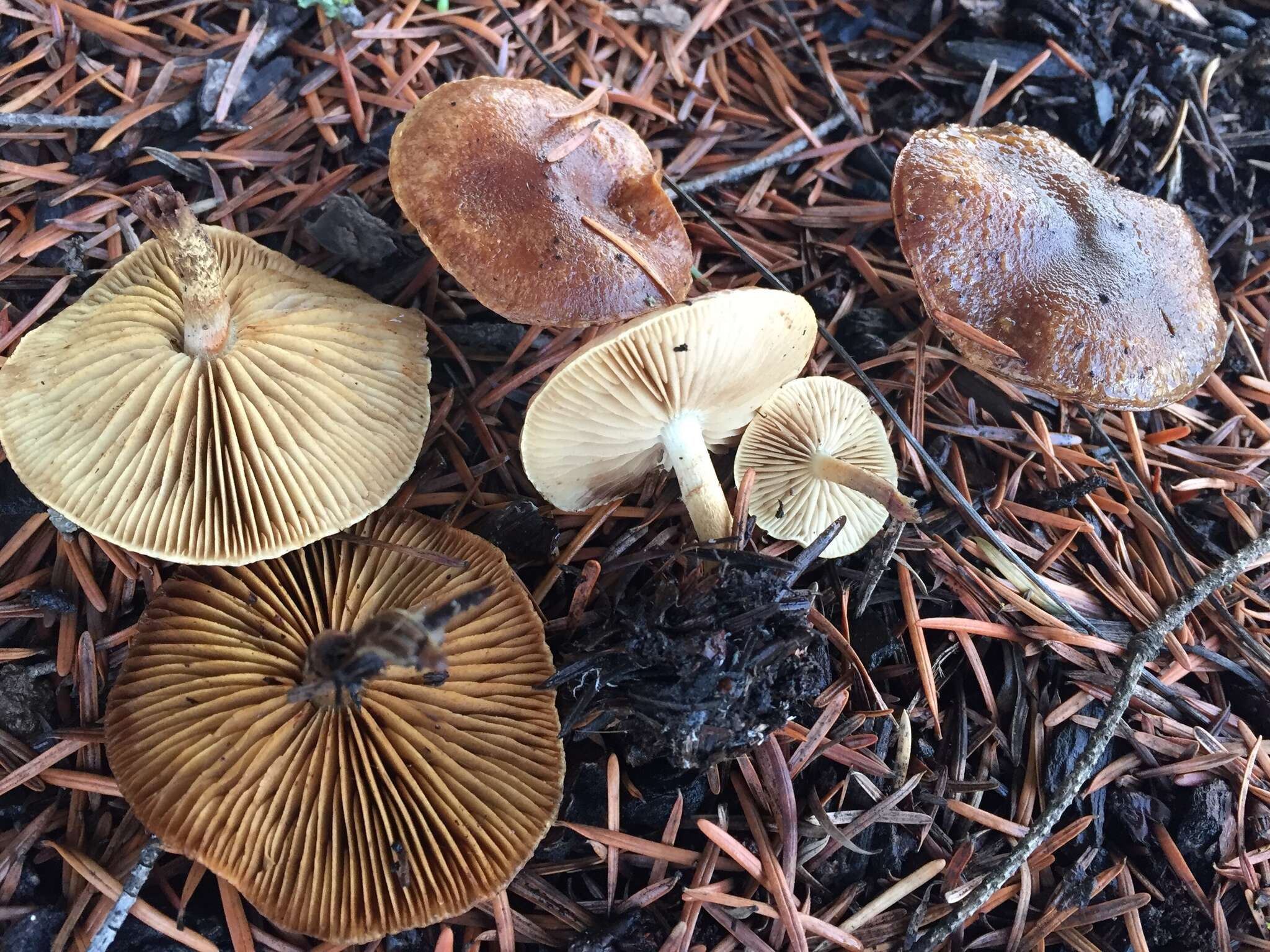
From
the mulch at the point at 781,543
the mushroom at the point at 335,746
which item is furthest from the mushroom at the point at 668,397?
the mushroom at the point at 335,746

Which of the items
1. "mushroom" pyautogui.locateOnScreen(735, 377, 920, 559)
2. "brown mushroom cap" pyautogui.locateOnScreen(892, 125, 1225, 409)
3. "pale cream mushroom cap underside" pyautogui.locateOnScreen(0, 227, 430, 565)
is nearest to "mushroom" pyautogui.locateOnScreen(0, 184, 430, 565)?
"pale cream mushroom cap underside" pyautogui.locateOnScreen(0, 227, 430, 565)

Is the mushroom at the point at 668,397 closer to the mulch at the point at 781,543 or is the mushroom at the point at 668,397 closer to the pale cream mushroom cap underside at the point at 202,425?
the mulch at the point at 781,543

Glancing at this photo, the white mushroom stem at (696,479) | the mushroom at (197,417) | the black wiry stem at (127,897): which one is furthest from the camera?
the white mushroom stem at (696,479)

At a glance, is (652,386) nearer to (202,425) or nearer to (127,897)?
(202,425)

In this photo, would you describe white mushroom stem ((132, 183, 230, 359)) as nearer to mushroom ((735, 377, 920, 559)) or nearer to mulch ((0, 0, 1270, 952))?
mulch ((0, 0, 1270, 952))

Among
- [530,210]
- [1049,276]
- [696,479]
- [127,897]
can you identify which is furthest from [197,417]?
[1049,276]

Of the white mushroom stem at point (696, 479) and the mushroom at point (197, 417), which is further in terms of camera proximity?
the white mushroom stem at point (696, 479)
